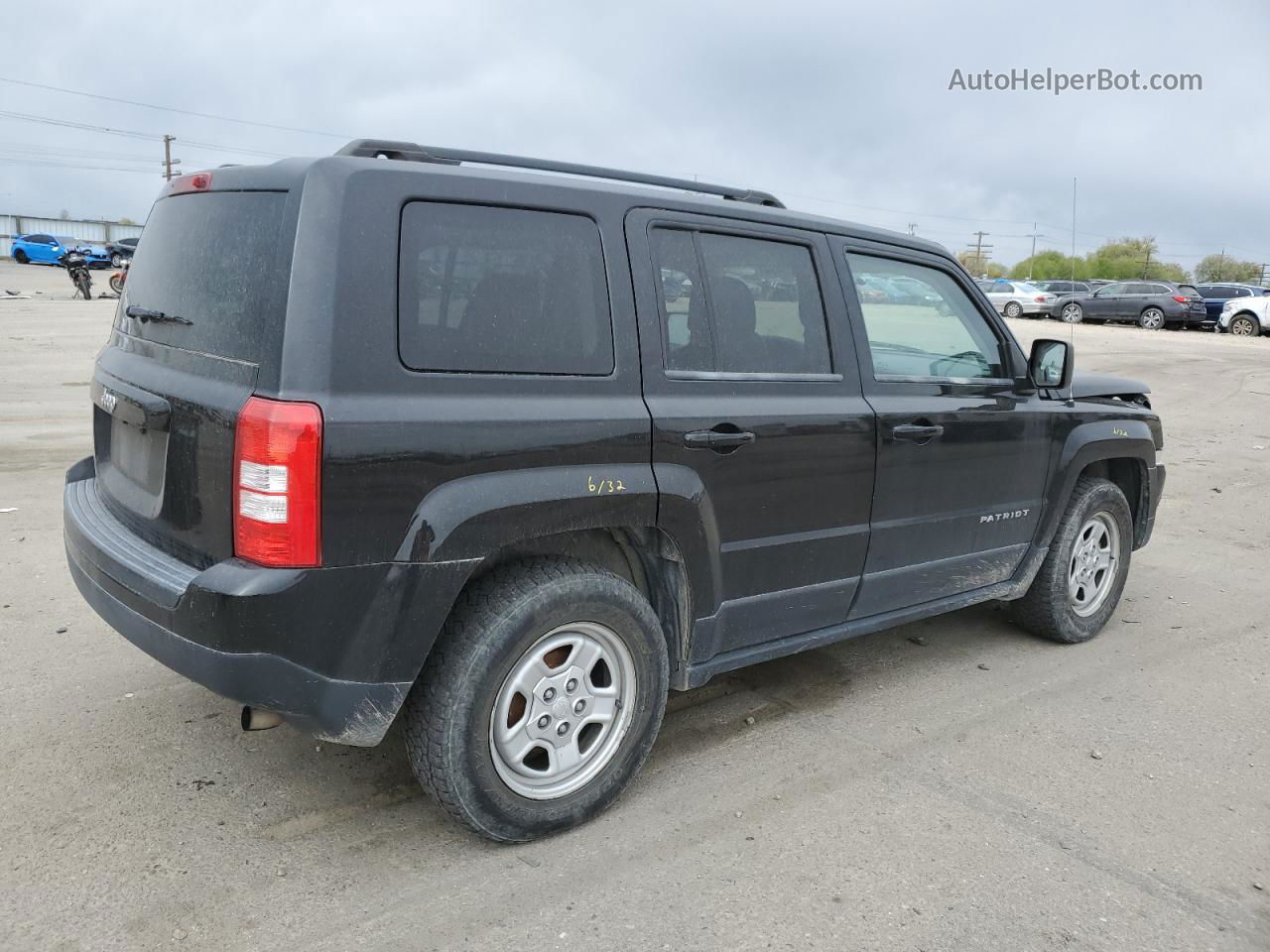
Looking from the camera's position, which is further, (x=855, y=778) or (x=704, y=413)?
(x=855, y=778)

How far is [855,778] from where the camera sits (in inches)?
140

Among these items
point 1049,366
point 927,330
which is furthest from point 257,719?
point 1049,366

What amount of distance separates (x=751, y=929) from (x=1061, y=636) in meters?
2.91

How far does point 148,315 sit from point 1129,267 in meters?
62.2

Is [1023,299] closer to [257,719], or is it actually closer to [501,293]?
[501,293]

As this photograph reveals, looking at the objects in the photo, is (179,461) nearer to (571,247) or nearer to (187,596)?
(187,596)

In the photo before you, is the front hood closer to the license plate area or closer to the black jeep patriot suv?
the black jeep patriot suv

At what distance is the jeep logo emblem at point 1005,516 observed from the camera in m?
4.41

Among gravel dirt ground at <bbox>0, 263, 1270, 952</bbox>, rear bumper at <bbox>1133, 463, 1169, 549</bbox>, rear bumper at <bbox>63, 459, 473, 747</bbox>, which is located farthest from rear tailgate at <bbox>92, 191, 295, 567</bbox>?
rear bumper at <bbox>1133, 463, 1169, 549</bbox>

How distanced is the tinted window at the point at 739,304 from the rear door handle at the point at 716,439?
0.22 m

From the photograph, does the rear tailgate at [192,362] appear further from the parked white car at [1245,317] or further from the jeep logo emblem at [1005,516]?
the parked white car at [1245,317]

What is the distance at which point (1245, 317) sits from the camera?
102 ft

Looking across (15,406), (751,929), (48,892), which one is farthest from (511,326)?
(15,406)

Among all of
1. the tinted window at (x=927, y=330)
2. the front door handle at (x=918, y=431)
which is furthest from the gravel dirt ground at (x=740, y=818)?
the tinted window at (x=927, y=330)
